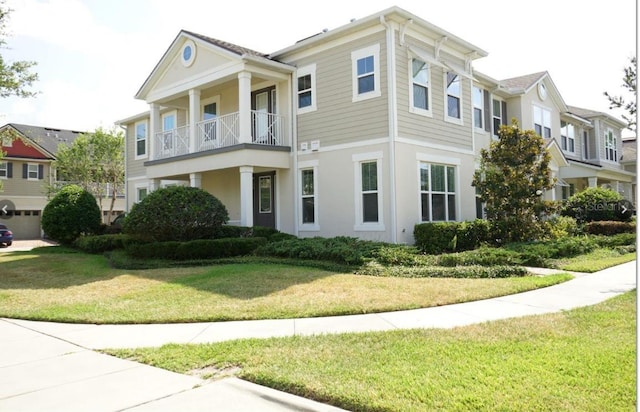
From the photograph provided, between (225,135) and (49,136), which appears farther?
(49,136)

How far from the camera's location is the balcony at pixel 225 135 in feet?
56.6

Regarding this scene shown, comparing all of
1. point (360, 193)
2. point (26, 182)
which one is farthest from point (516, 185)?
point (26, 182)

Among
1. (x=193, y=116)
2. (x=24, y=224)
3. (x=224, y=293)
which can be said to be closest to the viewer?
(x=224, y=293)

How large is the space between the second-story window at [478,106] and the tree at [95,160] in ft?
78.6

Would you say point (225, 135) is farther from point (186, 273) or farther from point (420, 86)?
point (186, 273)

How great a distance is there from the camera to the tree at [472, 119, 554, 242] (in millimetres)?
14773

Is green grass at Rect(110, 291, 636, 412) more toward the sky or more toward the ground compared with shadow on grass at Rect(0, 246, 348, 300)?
more toward the ground

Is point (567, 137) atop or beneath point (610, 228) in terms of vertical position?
atop

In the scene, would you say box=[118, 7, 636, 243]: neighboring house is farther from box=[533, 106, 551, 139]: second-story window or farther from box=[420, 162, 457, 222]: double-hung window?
box=[533, 106, 551, 139]: second-story window

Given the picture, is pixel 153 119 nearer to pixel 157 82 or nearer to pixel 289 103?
pixel 157 82

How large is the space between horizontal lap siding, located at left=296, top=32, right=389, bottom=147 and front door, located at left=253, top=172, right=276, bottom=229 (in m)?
2.51

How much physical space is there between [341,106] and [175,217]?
6131mm

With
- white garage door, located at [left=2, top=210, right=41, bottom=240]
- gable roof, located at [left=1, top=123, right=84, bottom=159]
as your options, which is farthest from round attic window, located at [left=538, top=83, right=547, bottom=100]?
white garage door, located at [left=2, top=210, right=41, bottom=240]

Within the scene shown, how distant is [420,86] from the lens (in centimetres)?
1554
